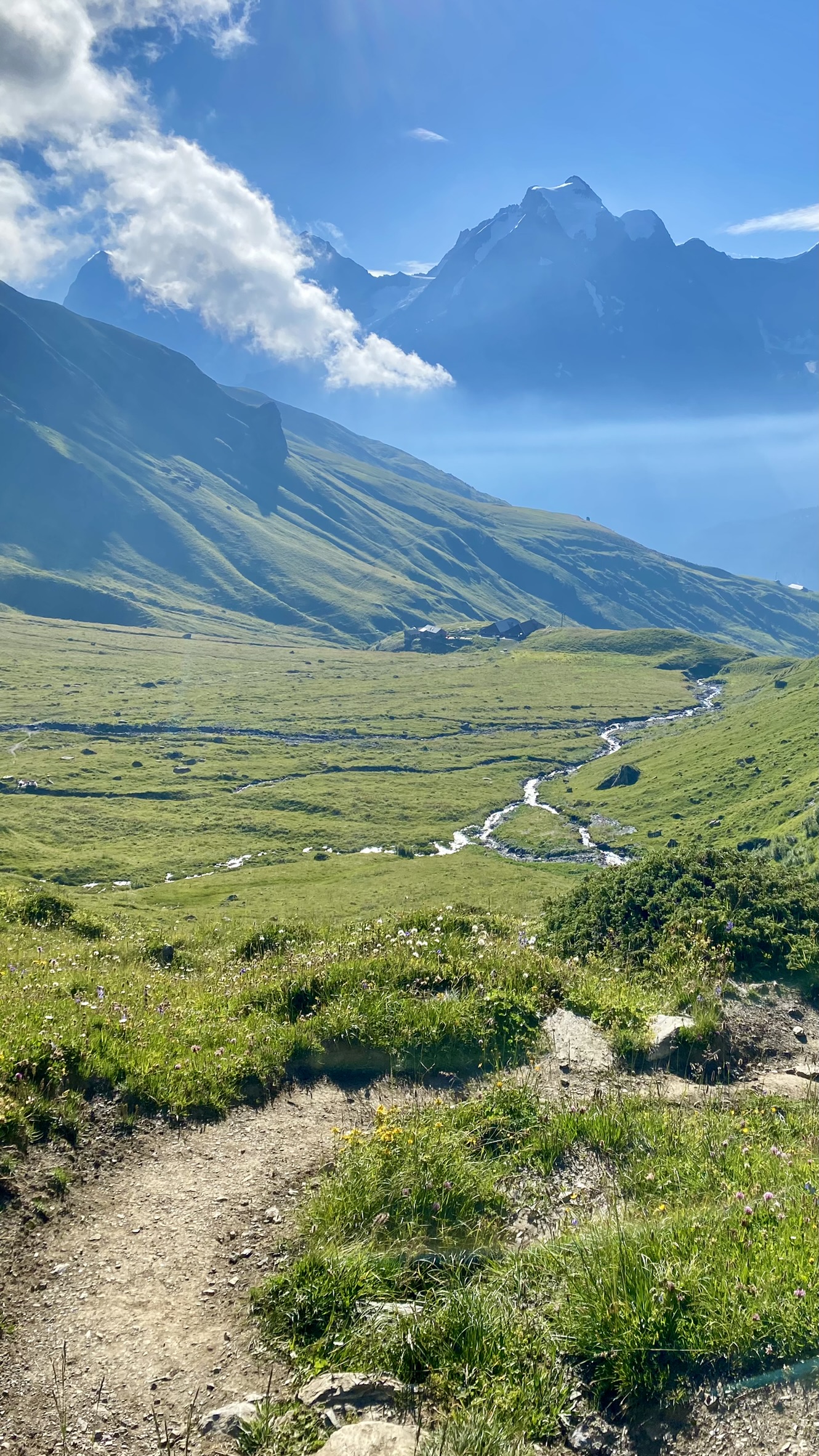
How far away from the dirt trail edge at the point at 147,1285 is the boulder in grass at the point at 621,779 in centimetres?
14308

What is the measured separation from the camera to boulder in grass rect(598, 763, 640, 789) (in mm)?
148375

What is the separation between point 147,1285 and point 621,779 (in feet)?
485

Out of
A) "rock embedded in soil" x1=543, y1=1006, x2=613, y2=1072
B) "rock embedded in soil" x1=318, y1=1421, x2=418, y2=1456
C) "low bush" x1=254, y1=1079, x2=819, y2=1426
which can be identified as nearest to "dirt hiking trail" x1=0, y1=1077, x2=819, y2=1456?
"low bush" x1=254, y1=1079, x2=819, y2=1426

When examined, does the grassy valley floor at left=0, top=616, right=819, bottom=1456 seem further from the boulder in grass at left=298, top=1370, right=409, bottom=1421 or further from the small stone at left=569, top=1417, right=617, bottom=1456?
the boulder in grass at left=298, top=1370, right=409, bottom=1421

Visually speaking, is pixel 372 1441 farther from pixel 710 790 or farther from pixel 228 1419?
pixel 710 790

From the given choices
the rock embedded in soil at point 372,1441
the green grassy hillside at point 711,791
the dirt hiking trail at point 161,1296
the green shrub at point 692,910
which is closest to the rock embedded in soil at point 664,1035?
the green shrub at point 692,910

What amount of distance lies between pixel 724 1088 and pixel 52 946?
49.1 ft

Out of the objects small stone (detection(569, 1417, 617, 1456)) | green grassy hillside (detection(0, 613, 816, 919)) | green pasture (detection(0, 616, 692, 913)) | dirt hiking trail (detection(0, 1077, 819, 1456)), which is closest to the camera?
small stone (detection(569, 1417, 617, 1456))

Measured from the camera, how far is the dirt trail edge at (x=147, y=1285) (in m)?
6.34

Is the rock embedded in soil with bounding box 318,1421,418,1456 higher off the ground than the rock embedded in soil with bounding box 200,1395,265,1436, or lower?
higher

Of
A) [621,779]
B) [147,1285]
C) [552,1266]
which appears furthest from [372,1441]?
[621,779]

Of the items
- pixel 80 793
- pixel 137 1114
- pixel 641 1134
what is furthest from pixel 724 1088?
pixel 80 793

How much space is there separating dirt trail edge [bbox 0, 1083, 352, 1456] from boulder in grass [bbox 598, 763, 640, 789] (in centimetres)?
14308

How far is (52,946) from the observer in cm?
1894
